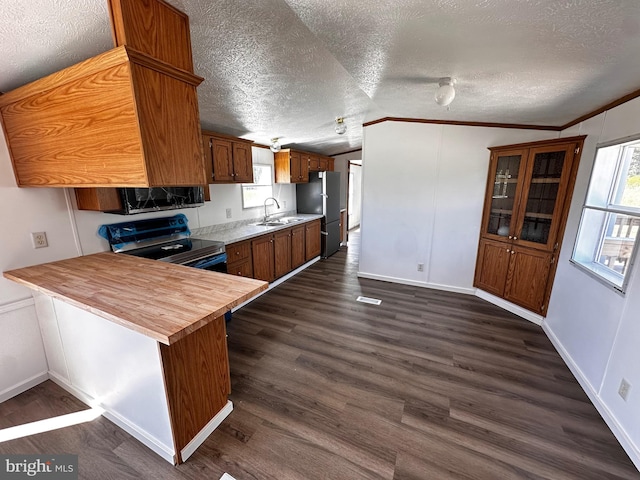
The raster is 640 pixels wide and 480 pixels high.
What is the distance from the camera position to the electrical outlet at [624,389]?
160 cm

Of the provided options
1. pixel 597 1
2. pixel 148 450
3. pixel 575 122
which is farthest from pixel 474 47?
pixel 148 450

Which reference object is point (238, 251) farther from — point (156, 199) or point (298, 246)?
point (298, 246)

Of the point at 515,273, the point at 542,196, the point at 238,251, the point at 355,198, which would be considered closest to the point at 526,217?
the point at 542,196

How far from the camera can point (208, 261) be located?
8.59ft

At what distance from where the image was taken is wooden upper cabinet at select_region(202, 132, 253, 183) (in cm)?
308

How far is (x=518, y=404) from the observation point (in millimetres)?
1865

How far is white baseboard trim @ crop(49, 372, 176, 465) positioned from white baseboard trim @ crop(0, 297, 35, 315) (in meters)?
0.63

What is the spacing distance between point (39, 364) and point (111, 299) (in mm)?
1480

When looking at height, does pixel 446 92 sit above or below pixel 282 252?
above

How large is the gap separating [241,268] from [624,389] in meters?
3.39

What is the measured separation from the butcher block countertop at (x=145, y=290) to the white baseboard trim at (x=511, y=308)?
3.17 metres

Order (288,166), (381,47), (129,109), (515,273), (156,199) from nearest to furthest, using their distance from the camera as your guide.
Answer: (129,109)
(381,47)
(156,199)
(515,273)
(288,166)

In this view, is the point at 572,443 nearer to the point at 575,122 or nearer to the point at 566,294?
the point at 566,294

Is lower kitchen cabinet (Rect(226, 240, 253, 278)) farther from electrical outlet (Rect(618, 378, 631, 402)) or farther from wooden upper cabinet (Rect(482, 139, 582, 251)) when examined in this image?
electrical outlet (Rect(618, 378, 631, 402))
